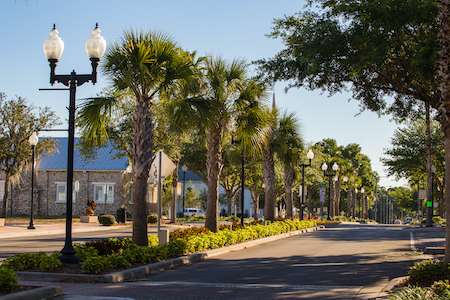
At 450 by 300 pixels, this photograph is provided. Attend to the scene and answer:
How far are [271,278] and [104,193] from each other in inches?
1437

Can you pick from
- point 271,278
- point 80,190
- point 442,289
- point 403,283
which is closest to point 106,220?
point 80,190

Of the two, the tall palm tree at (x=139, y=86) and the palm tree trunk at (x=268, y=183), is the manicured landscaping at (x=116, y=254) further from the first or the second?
the palm tree trunk at (x=268, y=183)

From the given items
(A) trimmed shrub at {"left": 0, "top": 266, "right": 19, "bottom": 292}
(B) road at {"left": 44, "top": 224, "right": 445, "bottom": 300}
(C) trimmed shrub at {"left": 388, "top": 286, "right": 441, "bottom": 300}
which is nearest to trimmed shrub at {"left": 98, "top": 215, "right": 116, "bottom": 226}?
(B) road at {"left": 44, "top": 224, "right": 445, "bottom": 300}

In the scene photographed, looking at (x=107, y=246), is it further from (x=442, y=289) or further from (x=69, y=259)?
(x=442, y=289)

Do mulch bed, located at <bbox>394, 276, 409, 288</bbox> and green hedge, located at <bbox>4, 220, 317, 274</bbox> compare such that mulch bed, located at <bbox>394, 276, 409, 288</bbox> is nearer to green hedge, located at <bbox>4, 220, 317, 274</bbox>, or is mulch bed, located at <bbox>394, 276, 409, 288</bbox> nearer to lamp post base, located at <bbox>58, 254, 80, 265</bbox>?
green hedge, located at <bbox>4, 220, 317, 274</bbox>

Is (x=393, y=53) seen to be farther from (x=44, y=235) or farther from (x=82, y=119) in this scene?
(x=44, y=235)

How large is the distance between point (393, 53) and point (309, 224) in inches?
707

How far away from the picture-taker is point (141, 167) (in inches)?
515

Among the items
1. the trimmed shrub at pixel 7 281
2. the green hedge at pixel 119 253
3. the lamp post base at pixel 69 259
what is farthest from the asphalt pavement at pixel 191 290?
the lamp post base at pixel 69 259

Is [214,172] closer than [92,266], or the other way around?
[92,266]

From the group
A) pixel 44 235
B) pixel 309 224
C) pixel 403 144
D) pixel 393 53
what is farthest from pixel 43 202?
pixel 393 53

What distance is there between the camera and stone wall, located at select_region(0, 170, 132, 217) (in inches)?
1777

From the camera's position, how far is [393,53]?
18156mm

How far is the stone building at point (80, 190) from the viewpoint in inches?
1777
